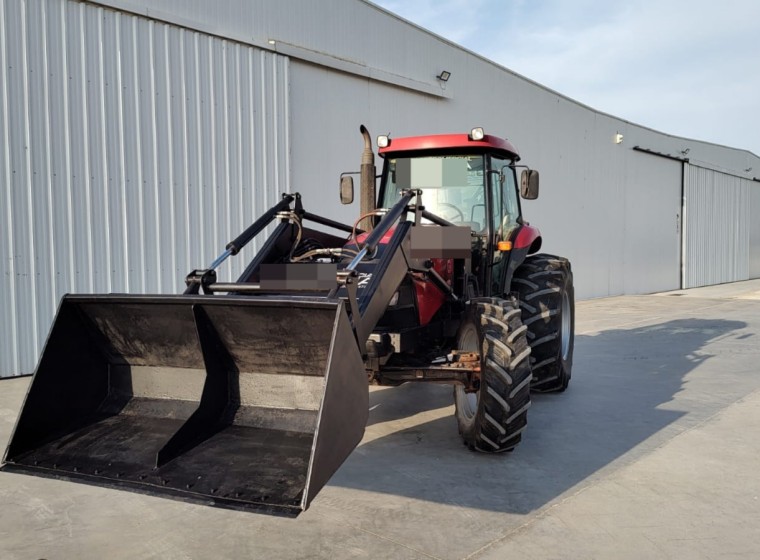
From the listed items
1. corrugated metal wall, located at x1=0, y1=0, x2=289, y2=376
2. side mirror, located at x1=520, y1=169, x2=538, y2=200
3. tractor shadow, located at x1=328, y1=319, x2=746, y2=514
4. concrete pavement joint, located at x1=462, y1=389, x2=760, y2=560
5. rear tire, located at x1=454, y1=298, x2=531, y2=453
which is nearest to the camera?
concrete pavement joint, located at x1=462, y1=389, x2=760, y2=560

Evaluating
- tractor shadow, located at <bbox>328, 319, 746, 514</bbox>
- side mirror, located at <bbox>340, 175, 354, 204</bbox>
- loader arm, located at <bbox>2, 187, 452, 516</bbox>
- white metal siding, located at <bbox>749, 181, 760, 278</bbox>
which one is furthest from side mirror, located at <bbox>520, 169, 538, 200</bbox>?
Answer: white metal siding, located at <bbox>749, 181, 760, 278</bbox>

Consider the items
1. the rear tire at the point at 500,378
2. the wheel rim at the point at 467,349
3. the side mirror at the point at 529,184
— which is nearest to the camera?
the rear tire at the point at 500,378

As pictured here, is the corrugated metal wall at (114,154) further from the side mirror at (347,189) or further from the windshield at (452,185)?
the windshield at (452,185)

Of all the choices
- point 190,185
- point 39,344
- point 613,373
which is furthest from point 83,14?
point 613,373

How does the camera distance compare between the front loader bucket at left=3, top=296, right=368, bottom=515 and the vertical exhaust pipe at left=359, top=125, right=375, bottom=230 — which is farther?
the vertical exhaust pipe at left=359, top=125, right=375, bottom=230

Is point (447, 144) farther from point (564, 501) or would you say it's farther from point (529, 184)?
point (564, 501)

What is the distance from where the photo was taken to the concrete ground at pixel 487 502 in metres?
3.11

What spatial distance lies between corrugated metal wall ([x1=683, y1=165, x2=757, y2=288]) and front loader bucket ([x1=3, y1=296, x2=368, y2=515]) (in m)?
24.4

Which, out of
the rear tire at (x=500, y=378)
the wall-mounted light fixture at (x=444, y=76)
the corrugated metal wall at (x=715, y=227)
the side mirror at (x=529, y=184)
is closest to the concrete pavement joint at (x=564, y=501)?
the rear tire at (x=500, y=378)

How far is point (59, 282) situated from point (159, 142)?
7.14 ft

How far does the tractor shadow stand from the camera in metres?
3.84

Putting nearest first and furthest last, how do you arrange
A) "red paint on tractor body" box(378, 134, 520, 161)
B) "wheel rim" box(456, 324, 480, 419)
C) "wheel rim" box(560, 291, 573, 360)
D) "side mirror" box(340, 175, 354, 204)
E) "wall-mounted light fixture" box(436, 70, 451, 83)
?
"wheel rim" box(456, 324, 480, 419) < "red paint on tractor body" box(378, 134, 520, 161) < "side mirror" box(340, 175, 354, 204) < "wheel rim" box(560, 291, 573, 360) < "wall-mounted light fixture" box(436, 70, 451, 83)

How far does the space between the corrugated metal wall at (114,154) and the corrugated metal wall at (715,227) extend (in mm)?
20589

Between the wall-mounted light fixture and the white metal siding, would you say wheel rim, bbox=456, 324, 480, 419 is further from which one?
the white metal siding
